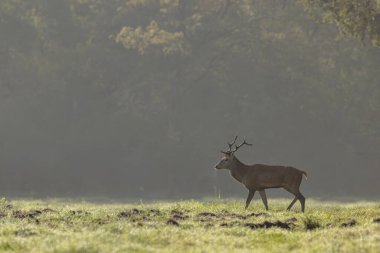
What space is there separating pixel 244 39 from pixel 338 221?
39.1 metres

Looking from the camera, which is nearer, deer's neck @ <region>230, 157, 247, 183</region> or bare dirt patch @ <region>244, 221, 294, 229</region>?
bare dirt patch @ <region>244, 221, 294, 229</region>

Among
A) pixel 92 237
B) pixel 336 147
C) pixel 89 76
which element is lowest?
pixel 92 237

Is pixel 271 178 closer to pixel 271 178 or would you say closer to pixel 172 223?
pixel 271 178

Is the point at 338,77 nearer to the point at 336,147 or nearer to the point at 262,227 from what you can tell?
the point at 336,147

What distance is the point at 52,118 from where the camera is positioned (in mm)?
55812

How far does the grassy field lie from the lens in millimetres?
12094

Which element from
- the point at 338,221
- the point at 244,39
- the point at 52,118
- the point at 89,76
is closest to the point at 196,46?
the point at 244,39

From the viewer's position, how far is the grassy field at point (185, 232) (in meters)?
12.1

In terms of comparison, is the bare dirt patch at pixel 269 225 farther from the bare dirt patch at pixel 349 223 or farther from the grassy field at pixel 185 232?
the bare dirt patch at pixel 349 223

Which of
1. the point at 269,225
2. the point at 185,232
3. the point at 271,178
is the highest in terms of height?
the point at 271,178

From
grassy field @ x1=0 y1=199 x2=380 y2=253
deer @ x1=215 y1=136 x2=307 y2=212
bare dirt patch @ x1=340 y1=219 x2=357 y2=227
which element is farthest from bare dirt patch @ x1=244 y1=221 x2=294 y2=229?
deer @ x1=215 y1=136 x2=307 y2=212

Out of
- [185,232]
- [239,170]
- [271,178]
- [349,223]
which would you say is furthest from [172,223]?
[239,170]

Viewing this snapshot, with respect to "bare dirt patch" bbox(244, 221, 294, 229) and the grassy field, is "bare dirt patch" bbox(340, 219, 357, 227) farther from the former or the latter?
"bare dirt patch" bbox(244, 221, 294, 229)

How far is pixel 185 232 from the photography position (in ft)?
46.5
